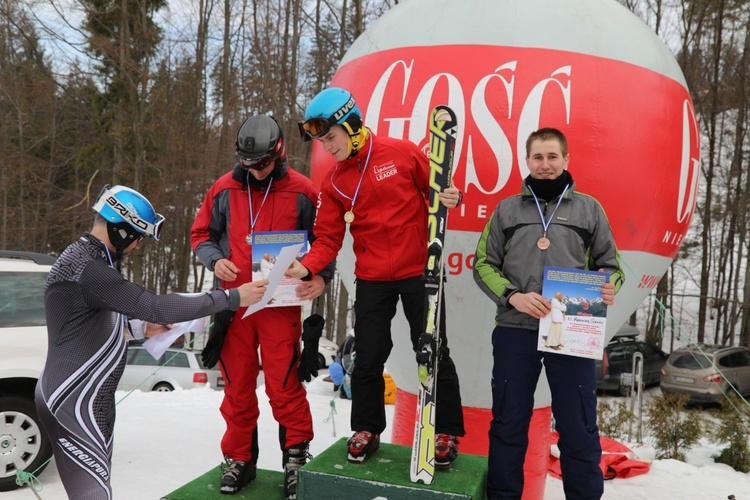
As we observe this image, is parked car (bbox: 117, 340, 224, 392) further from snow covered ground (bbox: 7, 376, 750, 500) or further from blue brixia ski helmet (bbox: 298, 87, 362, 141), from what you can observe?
blue brixia ski helmet (bbox: 298, 87, 362, 141)

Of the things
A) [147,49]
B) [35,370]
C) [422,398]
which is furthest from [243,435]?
[147,49]

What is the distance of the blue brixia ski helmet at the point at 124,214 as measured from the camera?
3082 mm

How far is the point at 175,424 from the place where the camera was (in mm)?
7738

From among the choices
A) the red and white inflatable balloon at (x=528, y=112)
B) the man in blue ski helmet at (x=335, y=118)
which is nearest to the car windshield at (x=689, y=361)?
the red and white inflatable balloon at (x=528, y=112)

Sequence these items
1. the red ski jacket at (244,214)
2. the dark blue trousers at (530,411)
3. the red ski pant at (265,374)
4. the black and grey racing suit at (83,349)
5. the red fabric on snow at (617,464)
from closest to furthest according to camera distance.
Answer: the black and grey racing suit at (83,349) → the dark blue trousers at (530,411) → the red ski pant at (265,374) → the red ski jacket at (244,214) → the red fabric on snow at (617,464)

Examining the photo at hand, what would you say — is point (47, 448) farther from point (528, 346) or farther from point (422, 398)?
point (528, 346)

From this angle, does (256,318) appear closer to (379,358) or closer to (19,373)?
(379,358)

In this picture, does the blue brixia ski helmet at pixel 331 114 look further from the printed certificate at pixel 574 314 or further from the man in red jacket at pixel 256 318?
the printed certificate at pixel 574 314

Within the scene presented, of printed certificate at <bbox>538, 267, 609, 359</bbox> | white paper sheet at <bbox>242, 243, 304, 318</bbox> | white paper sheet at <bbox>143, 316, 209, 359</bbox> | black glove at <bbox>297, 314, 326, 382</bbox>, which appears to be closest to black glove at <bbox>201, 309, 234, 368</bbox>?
white paper sheet at <bbox>143, 316, 209, 359</bbox>

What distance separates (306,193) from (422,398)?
4.75 ft

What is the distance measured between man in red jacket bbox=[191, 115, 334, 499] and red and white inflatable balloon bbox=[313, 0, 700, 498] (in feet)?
3.31

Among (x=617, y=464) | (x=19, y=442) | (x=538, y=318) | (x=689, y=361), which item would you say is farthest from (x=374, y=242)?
(x=689, y=361)

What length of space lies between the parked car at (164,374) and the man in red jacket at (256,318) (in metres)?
9.36

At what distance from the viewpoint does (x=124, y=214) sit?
3.08 metres
